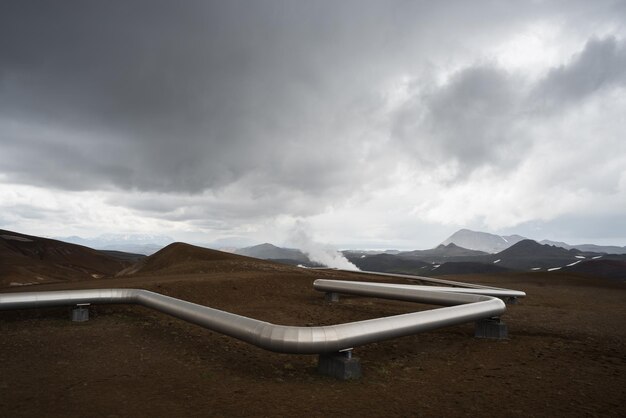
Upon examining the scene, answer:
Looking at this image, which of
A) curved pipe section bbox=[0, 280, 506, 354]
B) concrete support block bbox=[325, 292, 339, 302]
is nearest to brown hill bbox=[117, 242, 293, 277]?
concrete support block bbox=[325, 292, 339, 302]

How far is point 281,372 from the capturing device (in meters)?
8.30

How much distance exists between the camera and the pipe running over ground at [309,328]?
290 inches

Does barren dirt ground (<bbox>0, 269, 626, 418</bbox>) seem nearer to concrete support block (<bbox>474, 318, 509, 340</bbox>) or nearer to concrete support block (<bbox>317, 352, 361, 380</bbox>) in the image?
concrete support block (<bbox>317, 352, 361, 380</bbox>)

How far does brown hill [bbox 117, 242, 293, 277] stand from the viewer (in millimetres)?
29375

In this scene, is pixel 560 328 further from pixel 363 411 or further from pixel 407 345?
pixel 363 411

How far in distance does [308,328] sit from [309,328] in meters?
0.02

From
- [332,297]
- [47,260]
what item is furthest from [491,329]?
[47,260]

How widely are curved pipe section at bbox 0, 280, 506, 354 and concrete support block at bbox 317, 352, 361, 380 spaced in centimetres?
34

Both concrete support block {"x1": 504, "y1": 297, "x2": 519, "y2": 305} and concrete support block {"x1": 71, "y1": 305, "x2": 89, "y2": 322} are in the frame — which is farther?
concrete support block {"x1": 504, "y1": 297, "x2": 519, "y2": 305}

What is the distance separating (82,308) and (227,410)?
10.3m

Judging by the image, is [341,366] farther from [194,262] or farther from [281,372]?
[194,262]

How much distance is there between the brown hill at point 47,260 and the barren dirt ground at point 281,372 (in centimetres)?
6824

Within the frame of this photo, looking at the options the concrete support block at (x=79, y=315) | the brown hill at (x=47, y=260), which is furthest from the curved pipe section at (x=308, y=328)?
the brown hill at (x=47, y=260)

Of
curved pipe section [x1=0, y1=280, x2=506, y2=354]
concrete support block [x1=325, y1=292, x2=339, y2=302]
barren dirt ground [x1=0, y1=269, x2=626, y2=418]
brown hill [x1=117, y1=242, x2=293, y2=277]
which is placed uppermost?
brown hill [x1=117, y1=242, x2=293, y2=277]
